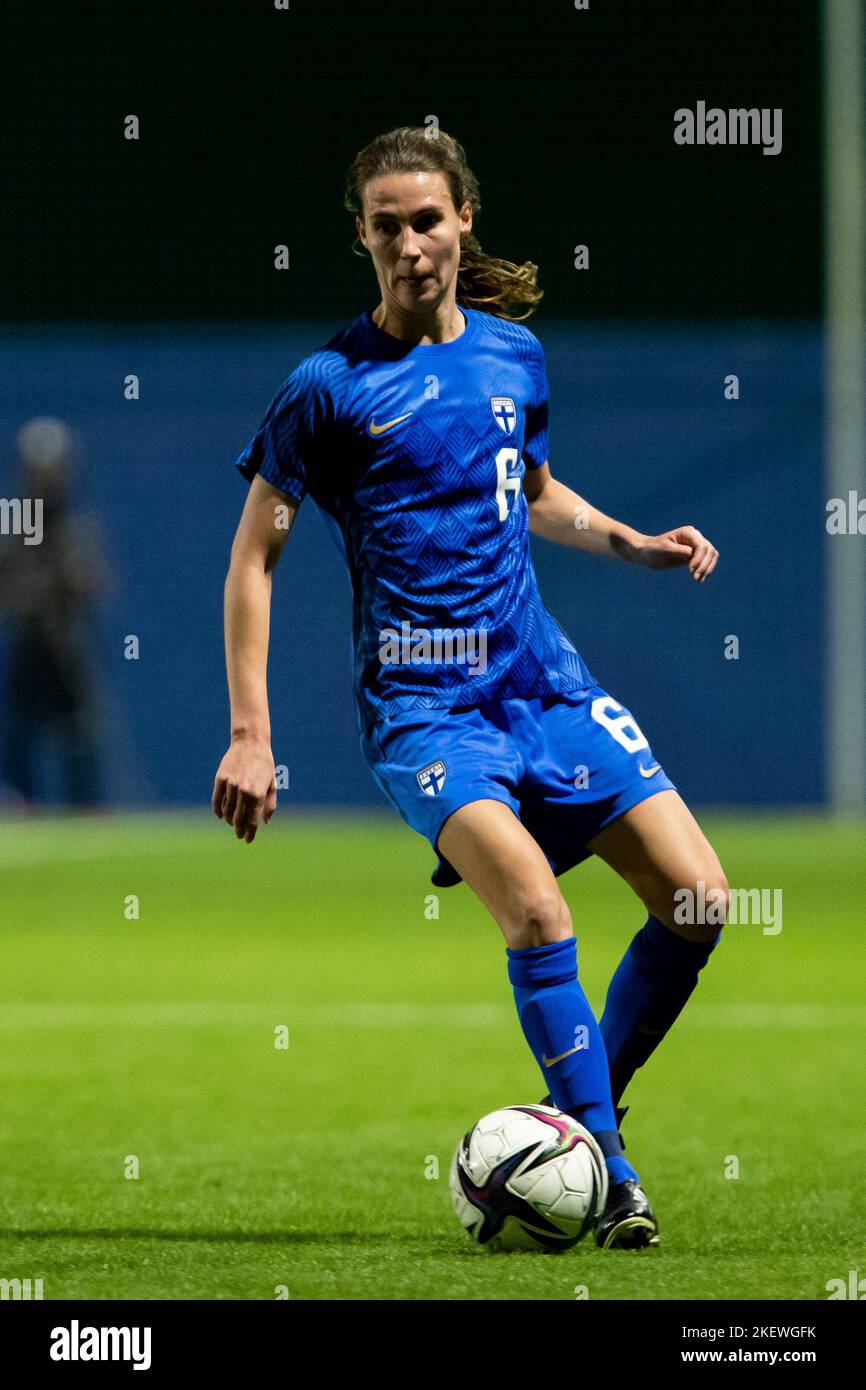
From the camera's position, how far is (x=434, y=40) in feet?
52.7

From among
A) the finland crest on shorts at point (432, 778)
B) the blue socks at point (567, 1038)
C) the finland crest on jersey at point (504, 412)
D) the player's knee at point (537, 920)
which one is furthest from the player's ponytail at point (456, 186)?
the blue socks at point (567, 1038)

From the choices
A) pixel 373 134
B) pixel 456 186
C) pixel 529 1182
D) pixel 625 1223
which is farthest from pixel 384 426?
pixel 373 134

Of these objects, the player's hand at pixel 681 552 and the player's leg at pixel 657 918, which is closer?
the player's leg at pixel 657 918

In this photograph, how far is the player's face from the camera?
4.80 m

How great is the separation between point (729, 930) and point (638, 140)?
732cm

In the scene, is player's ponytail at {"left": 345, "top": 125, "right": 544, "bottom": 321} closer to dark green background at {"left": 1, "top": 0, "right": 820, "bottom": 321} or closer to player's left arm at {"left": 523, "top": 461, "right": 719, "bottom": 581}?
player's left arm at {"left": 523, "top": 461, "right": 719, "bottom": 581}

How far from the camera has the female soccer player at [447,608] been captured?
15.3ft

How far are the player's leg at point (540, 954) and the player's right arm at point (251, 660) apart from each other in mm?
394

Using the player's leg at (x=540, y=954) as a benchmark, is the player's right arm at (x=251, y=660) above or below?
above

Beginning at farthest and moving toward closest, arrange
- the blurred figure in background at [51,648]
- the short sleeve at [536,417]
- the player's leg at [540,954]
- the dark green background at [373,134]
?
the dark green background at [373,134] < the blurred figure in background at [51,648] < the short sleeve at [536,417] < the player's leg at [540,954]

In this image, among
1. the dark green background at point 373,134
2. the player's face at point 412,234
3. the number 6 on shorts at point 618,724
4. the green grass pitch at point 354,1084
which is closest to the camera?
the green grass pitch at point 354,1084

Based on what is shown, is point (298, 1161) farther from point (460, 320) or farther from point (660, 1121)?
→ point (460, 320)

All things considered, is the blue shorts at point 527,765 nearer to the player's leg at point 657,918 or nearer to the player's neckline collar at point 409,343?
the player's leg at point 657,918

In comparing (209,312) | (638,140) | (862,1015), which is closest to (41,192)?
(209,312)
